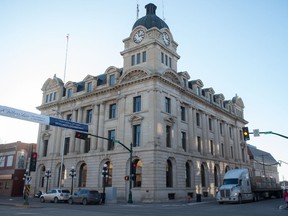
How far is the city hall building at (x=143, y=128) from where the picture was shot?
3688 cm

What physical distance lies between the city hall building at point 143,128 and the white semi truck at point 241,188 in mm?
7544

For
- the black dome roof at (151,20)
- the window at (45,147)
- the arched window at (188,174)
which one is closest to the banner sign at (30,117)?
the arched window at (188,174)

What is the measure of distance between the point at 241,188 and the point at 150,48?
22410mm

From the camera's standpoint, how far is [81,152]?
1778 inches

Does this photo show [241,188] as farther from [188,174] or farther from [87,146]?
[87,146]

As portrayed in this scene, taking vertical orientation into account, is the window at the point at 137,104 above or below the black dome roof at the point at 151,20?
below

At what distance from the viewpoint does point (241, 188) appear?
31.6 m

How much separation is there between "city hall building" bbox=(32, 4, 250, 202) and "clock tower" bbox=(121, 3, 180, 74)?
5.5 inches

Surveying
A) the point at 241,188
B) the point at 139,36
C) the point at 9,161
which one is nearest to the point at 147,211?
the point at 241,188

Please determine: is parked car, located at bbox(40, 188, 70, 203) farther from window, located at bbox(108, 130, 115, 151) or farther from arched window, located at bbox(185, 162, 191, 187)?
arched window, located at bbox(185, 162, 191, 187)

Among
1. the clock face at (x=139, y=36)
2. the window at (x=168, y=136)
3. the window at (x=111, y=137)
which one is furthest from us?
the clock face at (x=139, y=36)

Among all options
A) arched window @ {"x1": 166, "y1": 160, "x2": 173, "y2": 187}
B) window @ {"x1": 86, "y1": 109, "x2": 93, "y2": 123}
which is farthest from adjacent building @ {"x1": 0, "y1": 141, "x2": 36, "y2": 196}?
arched window @ {"x1": 166, "y1": 160, "x2": 173, "y2": 187}

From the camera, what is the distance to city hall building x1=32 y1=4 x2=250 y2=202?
121 ft

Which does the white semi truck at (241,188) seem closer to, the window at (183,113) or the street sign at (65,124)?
the window at (183,113)
